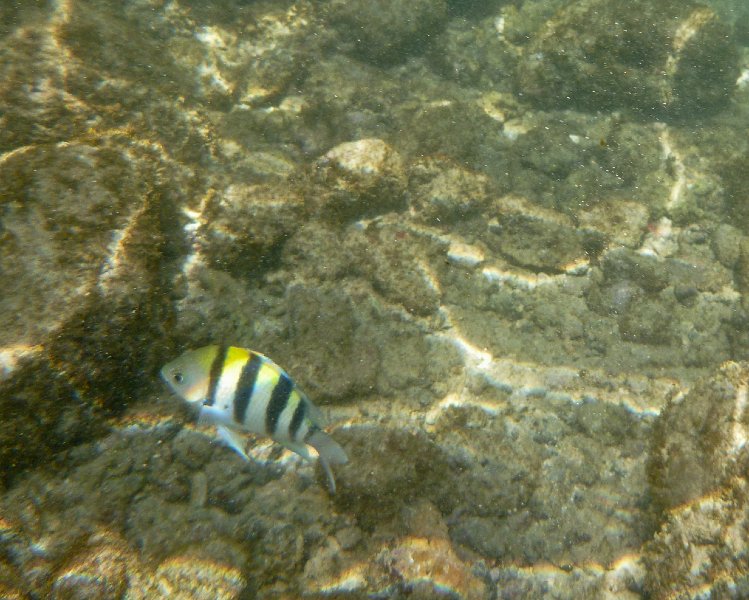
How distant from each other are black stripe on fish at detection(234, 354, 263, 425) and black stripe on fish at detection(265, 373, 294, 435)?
0.34ft

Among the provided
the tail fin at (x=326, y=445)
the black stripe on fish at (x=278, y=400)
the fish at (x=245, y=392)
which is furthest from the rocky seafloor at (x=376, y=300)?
the black stripe on fish at (x=278, y=400)

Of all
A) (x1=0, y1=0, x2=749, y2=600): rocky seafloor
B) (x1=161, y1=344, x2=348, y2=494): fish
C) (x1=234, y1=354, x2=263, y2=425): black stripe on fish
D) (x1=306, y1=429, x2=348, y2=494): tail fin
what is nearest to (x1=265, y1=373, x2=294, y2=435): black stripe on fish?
(x1=161, y1=344, x2=348, y2=494): fish

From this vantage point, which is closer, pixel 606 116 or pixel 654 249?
pixel 654 249

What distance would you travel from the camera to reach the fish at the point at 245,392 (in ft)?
7.02

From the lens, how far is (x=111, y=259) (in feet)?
9.45

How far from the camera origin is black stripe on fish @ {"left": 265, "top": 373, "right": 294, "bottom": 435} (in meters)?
2.14

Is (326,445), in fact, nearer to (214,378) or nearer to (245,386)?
(245,386)

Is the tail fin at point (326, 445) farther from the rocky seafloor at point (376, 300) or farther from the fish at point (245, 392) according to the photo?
the rocky seafloor at point (376, 300)

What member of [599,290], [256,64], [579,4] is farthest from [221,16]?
[599,290]

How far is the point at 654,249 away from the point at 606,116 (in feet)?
8.47

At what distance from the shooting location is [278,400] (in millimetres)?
2141

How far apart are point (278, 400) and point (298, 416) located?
0.12m

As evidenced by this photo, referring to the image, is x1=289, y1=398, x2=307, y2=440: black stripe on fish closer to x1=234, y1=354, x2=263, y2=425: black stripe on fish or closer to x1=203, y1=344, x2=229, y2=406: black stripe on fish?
x1=234, y1=354, x2=263, y2=425: black stripe on fish

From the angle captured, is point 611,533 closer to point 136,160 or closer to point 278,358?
point 278,358
